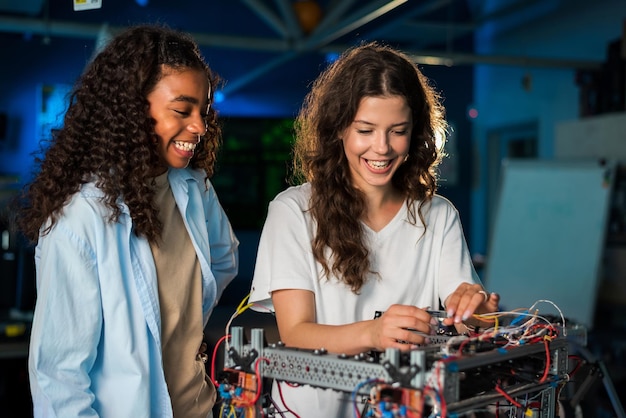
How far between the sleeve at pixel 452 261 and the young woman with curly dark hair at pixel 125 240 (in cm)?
52

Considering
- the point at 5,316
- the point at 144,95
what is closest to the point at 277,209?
the point at 144,95

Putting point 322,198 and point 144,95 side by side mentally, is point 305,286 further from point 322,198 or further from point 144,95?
point 144,95

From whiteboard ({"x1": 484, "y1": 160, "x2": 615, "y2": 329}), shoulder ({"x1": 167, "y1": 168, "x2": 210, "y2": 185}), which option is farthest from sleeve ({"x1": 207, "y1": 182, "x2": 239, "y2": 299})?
whiteboard ({"x1": 484, "y1": 160, "x2": 615, "y2": 329})

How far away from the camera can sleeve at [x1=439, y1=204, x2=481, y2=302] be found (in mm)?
1617

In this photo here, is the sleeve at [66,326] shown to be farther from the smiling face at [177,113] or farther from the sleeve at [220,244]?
the sleeve at [220,244]

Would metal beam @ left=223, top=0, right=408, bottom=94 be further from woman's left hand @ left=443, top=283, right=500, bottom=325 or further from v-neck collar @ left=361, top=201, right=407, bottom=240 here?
woman's left hand @ left=443, top=283, right=500, bottom=325

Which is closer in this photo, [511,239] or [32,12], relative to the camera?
[32,12]

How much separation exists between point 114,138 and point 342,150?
0.47 metres

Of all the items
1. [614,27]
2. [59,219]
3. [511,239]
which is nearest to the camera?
[59,219]

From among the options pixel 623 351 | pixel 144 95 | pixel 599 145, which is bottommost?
pixel 623 351

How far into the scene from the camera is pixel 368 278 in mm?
1606

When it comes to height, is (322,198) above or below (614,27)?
below

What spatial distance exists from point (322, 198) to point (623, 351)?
3.72 meters

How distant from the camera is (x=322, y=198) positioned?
1629mm
